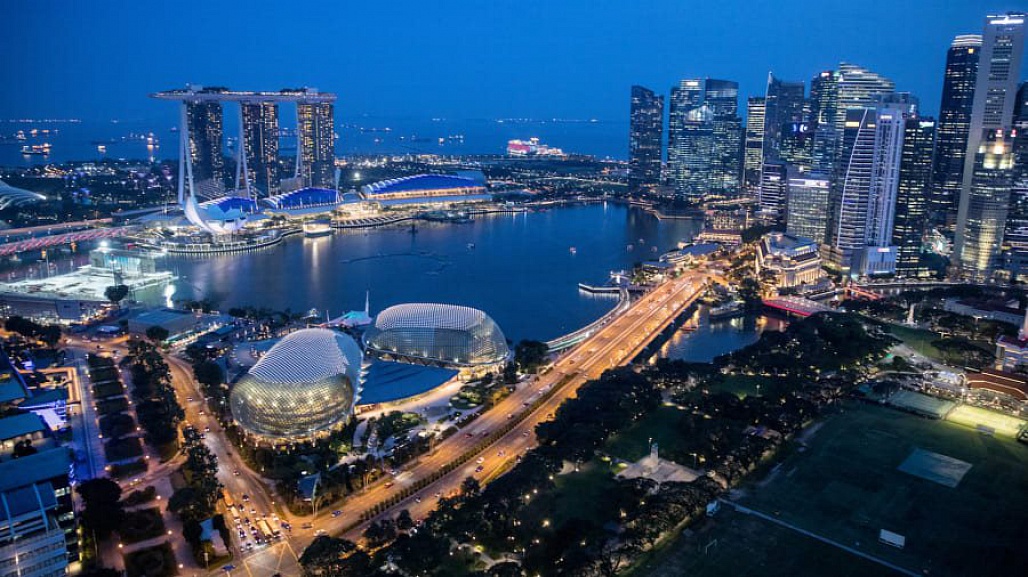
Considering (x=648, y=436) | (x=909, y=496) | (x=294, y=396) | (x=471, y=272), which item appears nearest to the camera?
(x=909, y=496)

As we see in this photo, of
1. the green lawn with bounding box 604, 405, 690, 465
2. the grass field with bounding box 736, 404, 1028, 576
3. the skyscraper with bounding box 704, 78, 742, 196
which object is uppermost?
the skyscraper with bounding box 704, 78, 742, 196

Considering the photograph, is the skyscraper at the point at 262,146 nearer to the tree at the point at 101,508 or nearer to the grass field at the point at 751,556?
Result: the tree at the point at 101,508

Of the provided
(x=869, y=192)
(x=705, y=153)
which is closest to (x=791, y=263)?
(x=869, y=192)

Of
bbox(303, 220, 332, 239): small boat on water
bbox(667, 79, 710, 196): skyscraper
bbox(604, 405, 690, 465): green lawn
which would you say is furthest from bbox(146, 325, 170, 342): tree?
bbox(667, 79, 710, 196): skyscraper

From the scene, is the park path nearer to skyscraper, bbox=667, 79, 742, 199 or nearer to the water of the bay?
the water of the bay

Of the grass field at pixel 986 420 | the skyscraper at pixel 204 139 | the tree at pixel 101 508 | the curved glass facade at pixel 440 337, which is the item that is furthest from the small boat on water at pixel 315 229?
the grass field at pixel 986 420

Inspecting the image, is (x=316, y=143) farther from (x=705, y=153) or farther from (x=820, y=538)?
(x=820, y=538)

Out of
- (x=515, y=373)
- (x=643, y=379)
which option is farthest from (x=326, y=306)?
(x=643, y=379)

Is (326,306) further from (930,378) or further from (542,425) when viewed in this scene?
(930,378)
